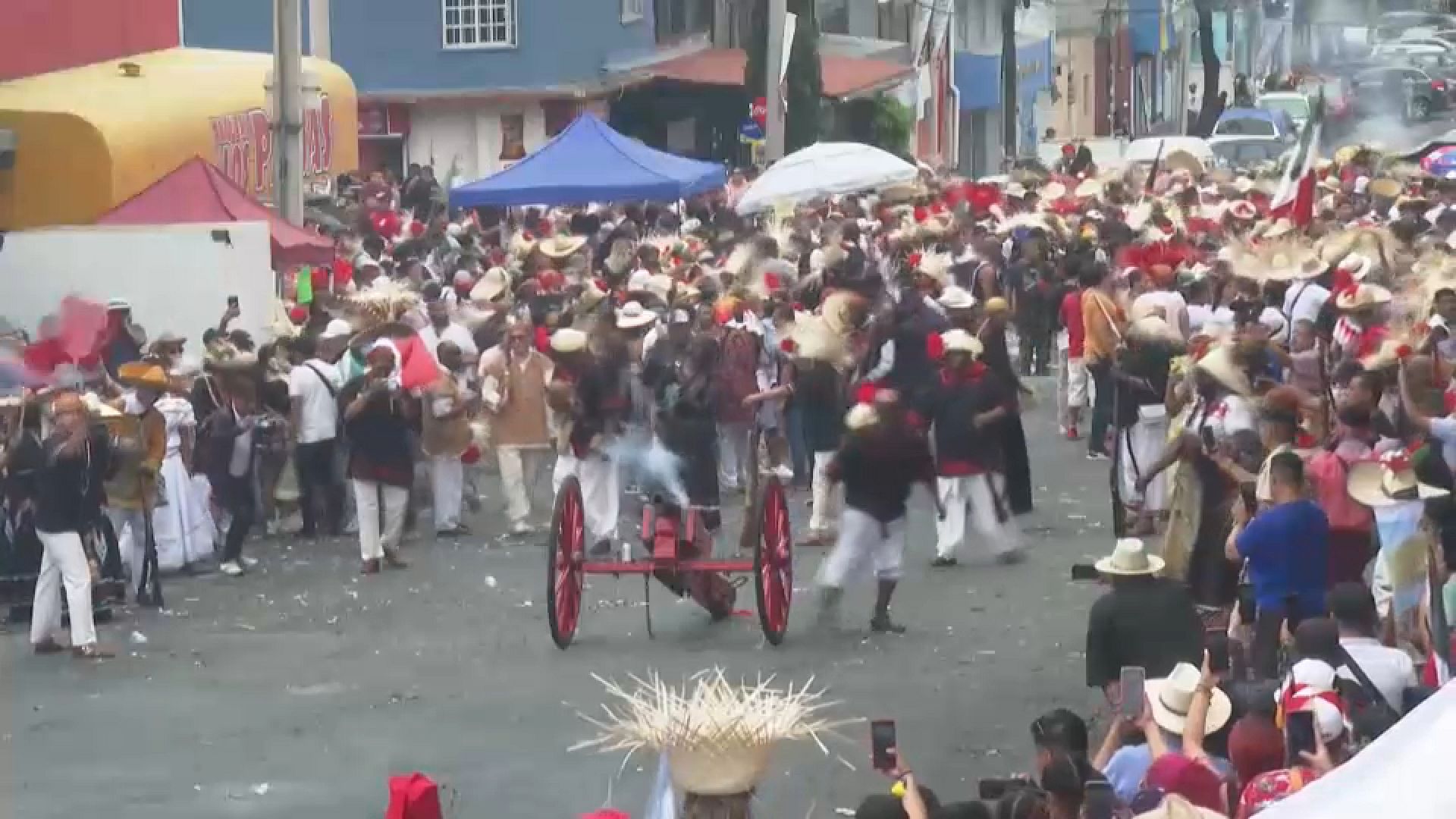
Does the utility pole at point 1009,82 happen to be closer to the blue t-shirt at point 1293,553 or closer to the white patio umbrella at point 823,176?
the white patio umbrella at point 823,176

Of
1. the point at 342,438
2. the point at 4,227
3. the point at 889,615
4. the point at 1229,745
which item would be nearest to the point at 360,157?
the point at 4,227

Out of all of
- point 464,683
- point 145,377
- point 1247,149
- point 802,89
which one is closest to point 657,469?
point 464,683

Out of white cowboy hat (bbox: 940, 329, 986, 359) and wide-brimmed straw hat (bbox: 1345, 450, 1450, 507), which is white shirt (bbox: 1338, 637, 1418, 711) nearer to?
wide-brimmed straw hat (bbox: 1345, 450, 1450, 507)

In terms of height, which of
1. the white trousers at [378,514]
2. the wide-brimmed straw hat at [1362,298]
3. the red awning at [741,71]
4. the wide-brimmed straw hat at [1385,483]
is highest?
the red awning at [741,71]

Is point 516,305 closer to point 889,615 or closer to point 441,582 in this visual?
point 441,582

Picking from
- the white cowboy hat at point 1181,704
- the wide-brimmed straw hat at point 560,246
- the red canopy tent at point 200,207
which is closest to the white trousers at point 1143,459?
the white cowboy hat at point 1181,704

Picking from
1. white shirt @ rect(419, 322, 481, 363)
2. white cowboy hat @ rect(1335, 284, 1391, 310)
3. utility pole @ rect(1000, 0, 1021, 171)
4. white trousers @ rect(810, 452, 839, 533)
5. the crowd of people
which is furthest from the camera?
utility pole @ rect(1000, 0, 1021, 171)

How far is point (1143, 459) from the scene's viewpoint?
57.1ft

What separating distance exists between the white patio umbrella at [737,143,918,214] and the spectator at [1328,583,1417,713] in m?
20.5

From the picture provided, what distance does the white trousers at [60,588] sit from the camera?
14.5 metres

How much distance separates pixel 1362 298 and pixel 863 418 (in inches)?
170

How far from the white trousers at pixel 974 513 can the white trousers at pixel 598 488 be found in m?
2.06

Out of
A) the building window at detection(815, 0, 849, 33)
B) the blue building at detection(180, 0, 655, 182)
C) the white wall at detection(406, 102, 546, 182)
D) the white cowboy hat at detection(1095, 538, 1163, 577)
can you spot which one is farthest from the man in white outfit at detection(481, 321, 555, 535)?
the building window at detection(815, 0, 849, 33)

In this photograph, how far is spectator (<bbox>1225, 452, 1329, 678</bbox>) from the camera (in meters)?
11.1
